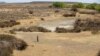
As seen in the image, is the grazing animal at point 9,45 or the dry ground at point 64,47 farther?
the dry ground at point 64,47

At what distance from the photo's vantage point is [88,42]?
39344 mm

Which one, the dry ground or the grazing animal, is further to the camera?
the dry ground

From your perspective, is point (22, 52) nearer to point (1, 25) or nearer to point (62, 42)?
point (62, 42)

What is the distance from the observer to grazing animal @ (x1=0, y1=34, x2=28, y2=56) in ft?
94.4

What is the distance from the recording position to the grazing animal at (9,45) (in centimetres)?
2877

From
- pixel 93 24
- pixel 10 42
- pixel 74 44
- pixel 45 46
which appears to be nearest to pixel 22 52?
pixel 10 42

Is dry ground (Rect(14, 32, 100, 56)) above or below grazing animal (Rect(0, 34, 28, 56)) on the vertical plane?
below

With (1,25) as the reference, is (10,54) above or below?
above

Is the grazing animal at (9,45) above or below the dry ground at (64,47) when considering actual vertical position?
above

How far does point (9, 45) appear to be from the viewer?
3162 centimetres

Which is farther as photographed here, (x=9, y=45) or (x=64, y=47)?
(x=64, y=47)

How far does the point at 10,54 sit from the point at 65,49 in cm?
634

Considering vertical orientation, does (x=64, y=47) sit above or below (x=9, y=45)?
below

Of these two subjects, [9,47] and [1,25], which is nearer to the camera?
[9,47]
